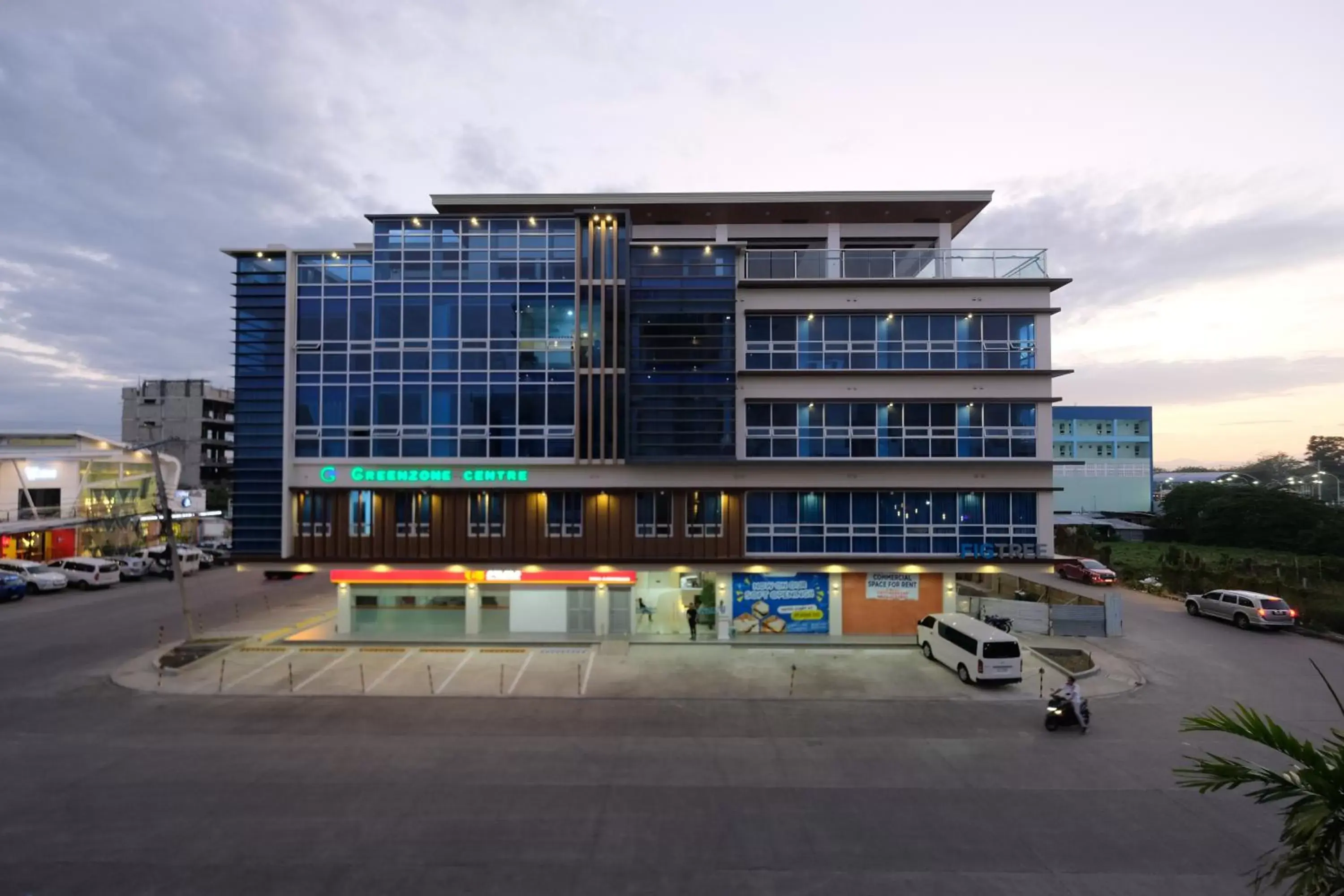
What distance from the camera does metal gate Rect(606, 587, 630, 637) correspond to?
26.7 meters

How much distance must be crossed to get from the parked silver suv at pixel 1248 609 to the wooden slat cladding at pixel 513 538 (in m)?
22.4

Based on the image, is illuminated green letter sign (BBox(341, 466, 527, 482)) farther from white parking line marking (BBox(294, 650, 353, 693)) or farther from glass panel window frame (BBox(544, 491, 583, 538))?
white parking line marking (BBox(294, 650, 353, 693))

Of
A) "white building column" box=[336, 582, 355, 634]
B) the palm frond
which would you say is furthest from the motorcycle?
"white building column" box=[336, 582, 355, 634]

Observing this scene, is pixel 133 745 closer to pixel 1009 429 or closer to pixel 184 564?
pixel 1009 429

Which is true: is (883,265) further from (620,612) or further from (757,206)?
A: (620,612)

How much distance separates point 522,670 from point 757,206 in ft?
71.4

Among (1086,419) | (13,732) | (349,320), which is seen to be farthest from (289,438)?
(1086,419)

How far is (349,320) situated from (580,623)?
1509 centimetres

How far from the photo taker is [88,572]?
126 ft

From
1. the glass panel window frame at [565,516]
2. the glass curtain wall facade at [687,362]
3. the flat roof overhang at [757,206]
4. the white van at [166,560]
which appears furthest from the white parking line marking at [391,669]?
the white van at [166,560]

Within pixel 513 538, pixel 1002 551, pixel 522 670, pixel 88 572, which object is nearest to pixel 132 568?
pixel 88 572

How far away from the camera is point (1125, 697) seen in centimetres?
1997

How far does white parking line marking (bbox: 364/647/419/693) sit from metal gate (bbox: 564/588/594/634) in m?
5.75

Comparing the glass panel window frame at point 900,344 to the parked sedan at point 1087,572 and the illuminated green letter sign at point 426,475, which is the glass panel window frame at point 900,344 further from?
the parked sedan at point 1087,572
